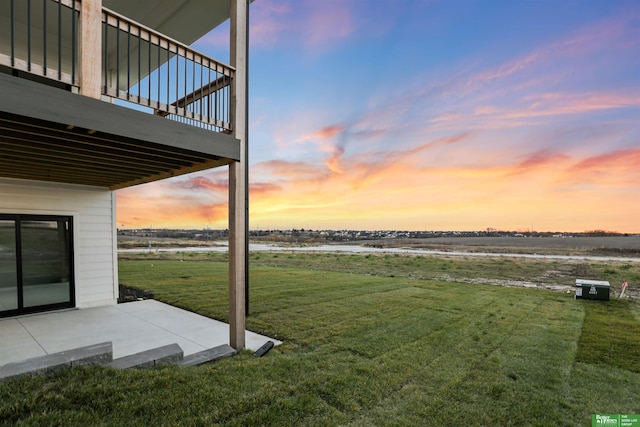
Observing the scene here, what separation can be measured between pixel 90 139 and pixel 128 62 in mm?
903

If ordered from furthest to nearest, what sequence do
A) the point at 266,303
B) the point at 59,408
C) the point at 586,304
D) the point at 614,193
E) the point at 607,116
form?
the point at 614,193, the point at 607,116, the point at 586,304, the point at 266,303, the point at 59,408

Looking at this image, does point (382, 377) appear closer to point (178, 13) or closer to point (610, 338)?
point (610, 338)

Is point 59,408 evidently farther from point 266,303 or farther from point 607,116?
point 607,116

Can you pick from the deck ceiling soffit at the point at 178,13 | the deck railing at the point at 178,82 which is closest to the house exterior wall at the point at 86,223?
the deck railing at the point at 178,82

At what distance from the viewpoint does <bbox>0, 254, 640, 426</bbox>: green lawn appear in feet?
7.98

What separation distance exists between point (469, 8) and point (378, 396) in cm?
1102

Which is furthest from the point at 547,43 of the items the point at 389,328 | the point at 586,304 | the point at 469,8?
the point at 389,328

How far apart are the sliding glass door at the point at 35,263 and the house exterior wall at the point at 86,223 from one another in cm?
13

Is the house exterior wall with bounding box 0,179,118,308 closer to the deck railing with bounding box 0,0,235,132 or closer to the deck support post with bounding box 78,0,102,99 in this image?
the deck railing with bounding box 0,0,235,132

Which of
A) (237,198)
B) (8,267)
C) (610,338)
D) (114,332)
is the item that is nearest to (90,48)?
(237,198)

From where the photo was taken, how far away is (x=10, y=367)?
8.87 ft

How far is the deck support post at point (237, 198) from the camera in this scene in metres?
3.91

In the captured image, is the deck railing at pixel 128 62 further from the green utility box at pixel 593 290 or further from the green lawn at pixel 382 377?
the green utility box at pixel 593 290

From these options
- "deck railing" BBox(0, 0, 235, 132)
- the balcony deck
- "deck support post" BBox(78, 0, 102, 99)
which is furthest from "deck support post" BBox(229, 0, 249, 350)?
"deck support post" BBox(78, 0, 102, 99)
